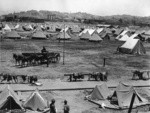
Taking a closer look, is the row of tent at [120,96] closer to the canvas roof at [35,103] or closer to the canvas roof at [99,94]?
the canvas roof at [99,94]

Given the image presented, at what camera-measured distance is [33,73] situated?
27.5 m

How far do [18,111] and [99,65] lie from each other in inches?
719

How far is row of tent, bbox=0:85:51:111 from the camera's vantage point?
16594 mm

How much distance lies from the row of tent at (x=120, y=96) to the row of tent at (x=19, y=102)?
157 inches

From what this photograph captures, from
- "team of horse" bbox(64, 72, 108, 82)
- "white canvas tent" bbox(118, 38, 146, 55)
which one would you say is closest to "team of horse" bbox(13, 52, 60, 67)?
"team of horse" bbox(64, 72, 108, 82)

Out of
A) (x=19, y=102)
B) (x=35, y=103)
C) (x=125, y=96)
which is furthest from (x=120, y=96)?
(x=19, y=102)

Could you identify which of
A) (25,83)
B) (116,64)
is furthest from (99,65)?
(25,83)

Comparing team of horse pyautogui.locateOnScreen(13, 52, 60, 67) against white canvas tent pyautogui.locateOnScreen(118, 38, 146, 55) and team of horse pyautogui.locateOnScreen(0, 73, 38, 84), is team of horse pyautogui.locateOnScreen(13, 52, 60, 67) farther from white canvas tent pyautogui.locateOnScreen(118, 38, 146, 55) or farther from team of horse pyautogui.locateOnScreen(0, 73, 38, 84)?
white canvas tent pyautogui.locateOnScreen(118, 38, 146, 55)

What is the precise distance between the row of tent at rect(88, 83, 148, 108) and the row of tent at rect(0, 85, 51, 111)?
3.99 meters

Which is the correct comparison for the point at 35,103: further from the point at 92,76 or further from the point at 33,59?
the point at 33,59

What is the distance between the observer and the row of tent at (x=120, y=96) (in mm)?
18688

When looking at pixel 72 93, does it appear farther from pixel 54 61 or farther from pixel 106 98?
pixel 54 61

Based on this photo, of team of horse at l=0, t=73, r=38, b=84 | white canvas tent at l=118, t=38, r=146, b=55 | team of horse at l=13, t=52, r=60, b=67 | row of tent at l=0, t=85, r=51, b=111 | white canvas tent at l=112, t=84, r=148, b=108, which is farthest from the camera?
white canvas tent at l=118, t=38, r=146, b=55

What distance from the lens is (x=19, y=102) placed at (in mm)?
16938
